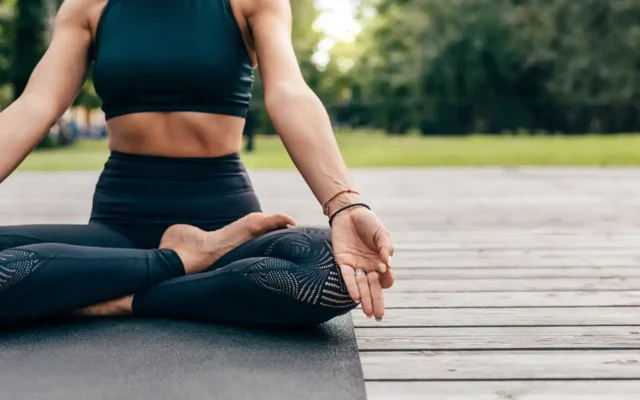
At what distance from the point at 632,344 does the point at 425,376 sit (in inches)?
21.2

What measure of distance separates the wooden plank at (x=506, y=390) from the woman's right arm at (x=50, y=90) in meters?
1.05

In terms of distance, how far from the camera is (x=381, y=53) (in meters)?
30.2

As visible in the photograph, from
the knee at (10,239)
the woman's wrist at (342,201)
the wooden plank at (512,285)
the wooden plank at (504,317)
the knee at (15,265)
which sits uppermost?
the woman's wrist at (342,201)

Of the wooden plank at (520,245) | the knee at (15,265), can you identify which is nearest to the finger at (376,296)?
the knee at (15,265)

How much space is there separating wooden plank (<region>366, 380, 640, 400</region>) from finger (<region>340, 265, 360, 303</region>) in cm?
20

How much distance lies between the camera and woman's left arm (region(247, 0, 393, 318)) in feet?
5.28

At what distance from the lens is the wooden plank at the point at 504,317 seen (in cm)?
192

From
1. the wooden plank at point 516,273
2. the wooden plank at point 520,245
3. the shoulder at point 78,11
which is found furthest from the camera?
the wooden plank at point 520,245

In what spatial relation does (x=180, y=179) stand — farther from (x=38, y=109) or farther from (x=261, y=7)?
(x=261, y=7)

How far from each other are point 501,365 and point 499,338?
21 centimetres

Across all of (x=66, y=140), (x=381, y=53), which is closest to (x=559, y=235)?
(x=66, y=140)

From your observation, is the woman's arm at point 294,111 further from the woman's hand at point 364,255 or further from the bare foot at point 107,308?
the bare foot at point 107,308

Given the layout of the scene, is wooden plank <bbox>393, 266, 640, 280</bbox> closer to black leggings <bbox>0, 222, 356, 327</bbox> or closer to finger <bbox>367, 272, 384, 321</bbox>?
black leggings <bbox>0, 222, 356, 327</bbox>

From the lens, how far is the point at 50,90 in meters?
2.00
